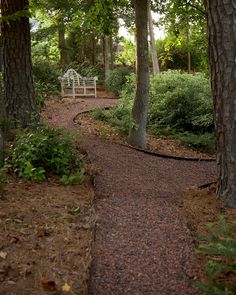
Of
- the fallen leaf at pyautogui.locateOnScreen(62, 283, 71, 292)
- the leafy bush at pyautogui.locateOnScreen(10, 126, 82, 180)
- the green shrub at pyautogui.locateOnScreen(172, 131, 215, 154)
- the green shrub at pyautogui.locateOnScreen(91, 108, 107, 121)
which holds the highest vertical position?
the green shrub at pyautogui.locateOnScreen(91, 108, 107, 121)

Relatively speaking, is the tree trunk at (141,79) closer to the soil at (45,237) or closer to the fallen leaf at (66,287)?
the soil at (45,237)

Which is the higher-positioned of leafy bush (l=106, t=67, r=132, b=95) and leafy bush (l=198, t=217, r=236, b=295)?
leafy bush (l=106, t=67, r=132, b=95)

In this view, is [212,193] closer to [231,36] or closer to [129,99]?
[231,36]

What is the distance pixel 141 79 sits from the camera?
8.25m

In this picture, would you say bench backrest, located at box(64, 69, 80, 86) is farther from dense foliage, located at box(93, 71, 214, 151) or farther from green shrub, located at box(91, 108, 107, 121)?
green shrub, located at box(91, 108, 107, 121)

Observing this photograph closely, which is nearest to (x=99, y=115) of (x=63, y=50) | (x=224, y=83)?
(x=224, y=83)

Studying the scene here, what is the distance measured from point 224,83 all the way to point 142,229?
6.36 ft

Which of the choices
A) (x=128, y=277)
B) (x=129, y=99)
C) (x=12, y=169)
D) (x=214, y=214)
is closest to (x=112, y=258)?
(x=128, y=277)

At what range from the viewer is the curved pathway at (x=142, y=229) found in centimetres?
314

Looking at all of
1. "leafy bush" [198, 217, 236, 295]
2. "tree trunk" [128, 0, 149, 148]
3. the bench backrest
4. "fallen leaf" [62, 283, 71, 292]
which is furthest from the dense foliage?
"fallen leaf" [62, 283, 71, 292]

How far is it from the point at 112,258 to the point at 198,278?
751 millimetres

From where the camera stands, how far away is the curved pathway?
3.14 metres

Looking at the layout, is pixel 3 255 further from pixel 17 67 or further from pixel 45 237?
pixel 17 67

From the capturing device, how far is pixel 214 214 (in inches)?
179
